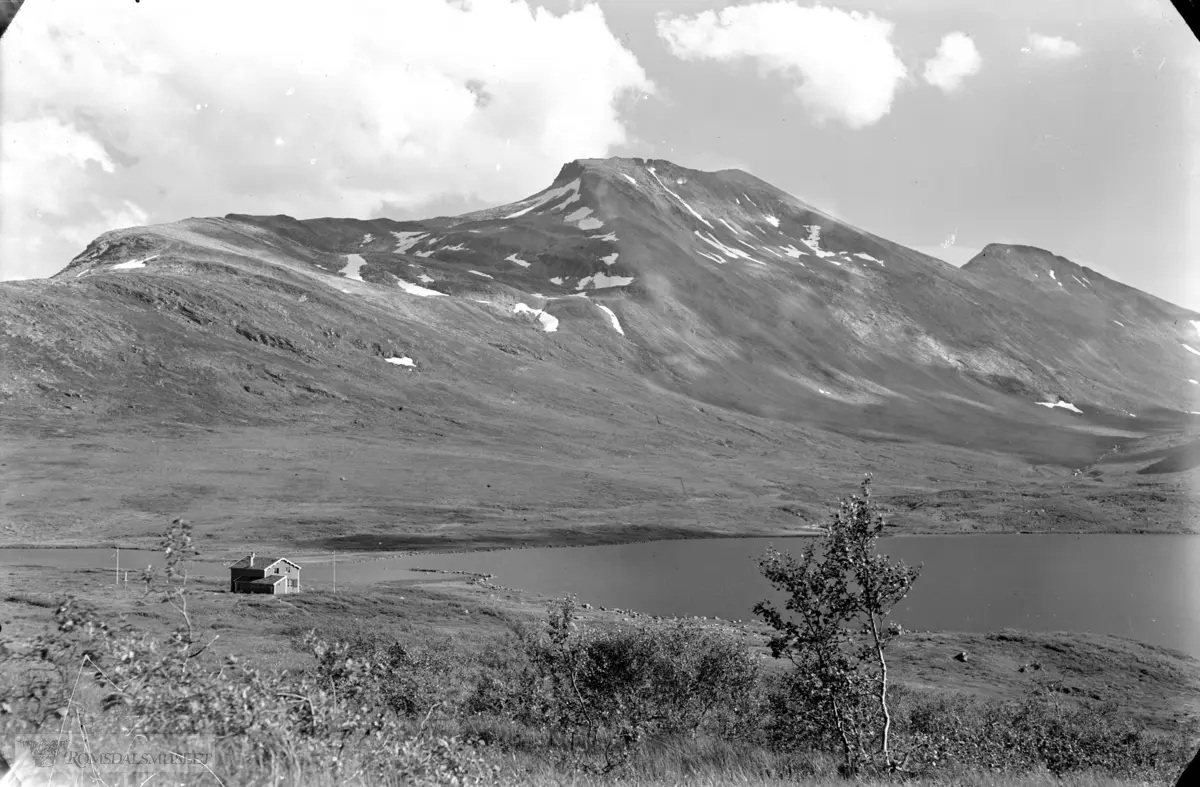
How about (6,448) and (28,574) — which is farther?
(6,448)

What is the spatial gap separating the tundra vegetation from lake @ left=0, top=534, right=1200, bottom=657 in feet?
178

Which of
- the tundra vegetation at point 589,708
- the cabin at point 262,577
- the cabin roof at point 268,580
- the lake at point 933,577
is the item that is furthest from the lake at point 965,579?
the tundra vegetation at point 589,708

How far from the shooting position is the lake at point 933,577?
346ft

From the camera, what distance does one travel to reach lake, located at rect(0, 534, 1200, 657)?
105 meters

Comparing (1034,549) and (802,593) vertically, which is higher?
(802,593)

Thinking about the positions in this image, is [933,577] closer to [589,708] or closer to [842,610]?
[589,708]

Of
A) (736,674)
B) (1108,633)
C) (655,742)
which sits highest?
(655,742)

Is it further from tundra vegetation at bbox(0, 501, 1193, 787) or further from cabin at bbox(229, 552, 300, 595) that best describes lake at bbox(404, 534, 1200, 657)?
tundra vegetation at bbox(0, 501, 1193, 787)

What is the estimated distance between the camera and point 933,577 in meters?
138

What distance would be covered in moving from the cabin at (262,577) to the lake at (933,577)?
11226mm

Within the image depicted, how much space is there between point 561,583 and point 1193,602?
83640 mm

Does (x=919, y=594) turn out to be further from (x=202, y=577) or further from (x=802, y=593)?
(x=802, y=593)

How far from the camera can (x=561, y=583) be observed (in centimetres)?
12688

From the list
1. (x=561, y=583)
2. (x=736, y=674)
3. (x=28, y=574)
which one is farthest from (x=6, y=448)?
(x=736, y=674)
